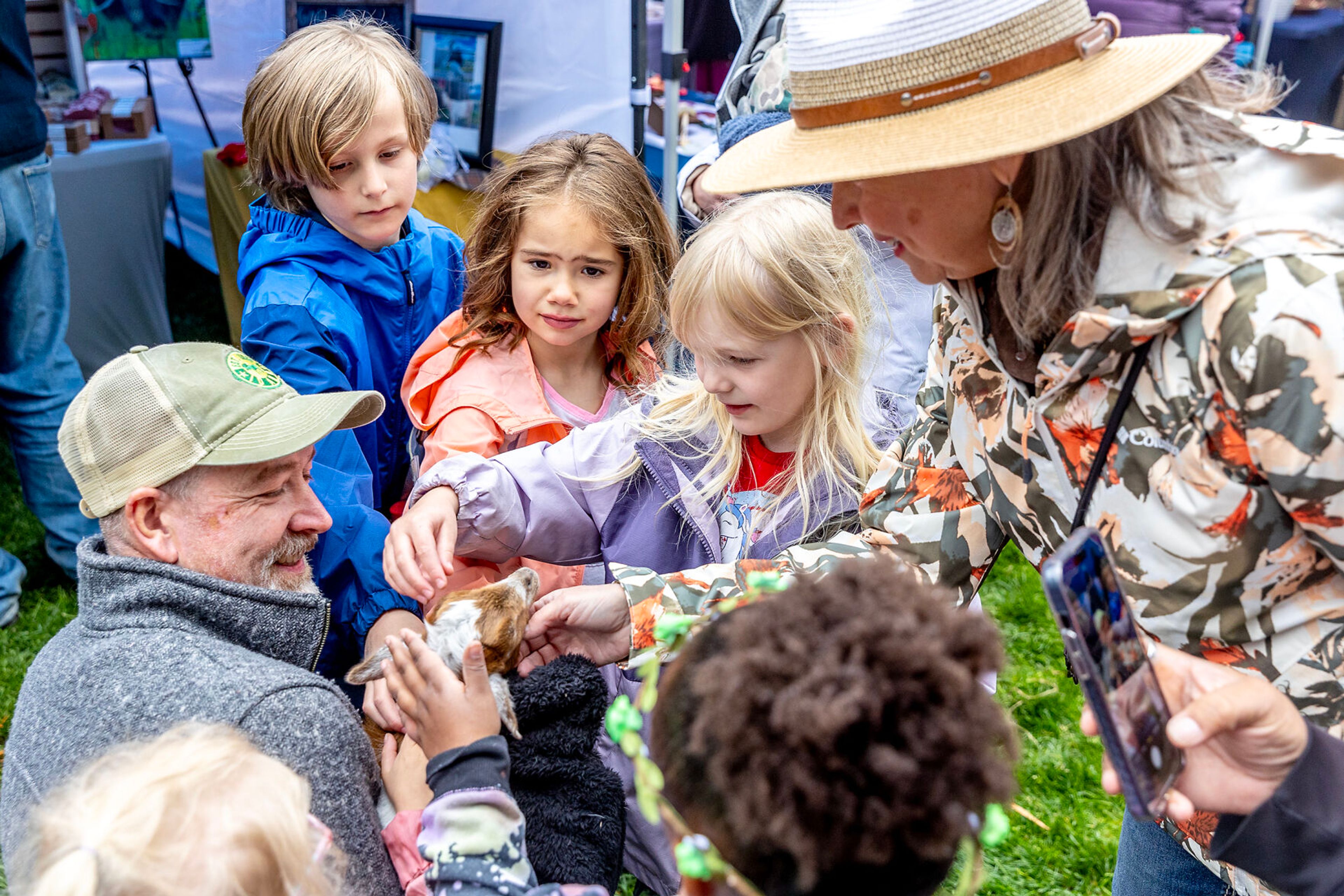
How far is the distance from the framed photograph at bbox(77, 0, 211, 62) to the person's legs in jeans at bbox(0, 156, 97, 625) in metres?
1.89

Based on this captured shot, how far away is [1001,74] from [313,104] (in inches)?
82.2

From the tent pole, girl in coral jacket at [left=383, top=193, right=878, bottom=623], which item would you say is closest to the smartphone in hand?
girl in coral jacket at [left=383, top=193, right=878, bottom=623]

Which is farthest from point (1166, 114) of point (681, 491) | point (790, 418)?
point (681, 491)

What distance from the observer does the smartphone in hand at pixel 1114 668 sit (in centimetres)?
106

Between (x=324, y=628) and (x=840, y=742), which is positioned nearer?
(x=840, y=742)

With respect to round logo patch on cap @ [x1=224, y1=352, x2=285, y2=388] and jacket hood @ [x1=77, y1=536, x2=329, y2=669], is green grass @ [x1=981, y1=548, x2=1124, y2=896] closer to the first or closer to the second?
jacket hood @ [x1=77, y1=536, x2=329, y2=669]

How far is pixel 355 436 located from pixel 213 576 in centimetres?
113

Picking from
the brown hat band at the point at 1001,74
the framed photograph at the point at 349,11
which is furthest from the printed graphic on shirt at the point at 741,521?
the framed photograph at the point at 349,11

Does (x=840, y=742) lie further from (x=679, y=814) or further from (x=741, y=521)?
(x=741, y=521)

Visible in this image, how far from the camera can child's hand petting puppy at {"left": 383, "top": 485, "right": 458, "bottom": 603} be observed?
2.03m

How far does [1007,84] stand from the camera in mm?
1300

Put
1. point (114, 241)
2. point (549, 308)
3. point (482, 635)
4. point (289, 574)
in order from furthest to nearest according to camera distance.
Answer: point (114, 241)
point (549, 308)
point (289, 574)
point (482, 635)

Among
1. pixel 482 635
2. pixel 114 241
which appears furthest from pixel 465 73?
pixel 482 635

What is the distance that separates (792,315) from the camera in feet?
7.19
